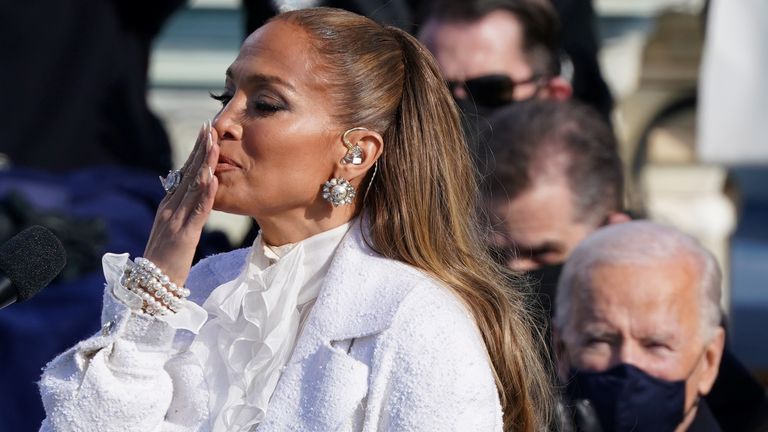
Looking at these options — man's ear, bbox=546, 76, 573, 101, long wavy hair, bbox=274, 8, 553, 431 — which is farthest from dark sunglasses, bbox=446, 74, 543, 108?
long wavy hair, bbox=274, 8, 553, 431

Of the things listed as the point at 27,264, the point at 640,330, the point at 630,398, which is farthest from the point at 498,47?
the point at 27,264

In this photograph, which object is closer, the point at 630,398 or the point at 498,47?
the point at 630,398

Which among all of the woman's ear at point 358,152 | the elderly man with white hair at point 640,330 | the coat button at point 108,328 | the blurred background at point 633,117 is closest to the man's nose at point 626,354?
the elderly man with white hair at point 640,330

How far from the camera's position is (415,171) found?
266cm

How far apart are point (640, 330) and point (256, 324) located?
1073 millimetres

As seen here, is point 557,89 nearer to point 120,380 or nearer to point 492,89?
point 492,89

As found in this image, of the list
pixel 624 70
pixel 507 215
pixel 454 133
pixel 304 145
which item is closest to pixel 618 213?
pixel 507 215

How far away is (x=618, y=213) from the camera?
405 cm

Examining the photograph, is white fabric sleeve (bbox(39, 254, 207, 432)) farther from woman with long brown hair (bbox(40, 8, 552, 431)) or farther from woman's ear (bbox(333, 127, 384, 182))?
woman's ear (bbox(333, 127, 384, 182))

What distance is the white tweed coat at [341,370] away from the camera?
247 cm

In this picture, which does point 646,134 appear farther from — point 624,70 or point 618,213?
point 618,213

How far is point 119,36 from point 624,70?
237 centimetres

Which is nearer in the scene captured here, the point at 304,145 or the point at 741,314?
the point at 304,145

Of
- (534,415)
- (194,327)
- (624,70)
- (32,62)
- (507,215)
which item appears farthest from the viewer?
(624,70)
